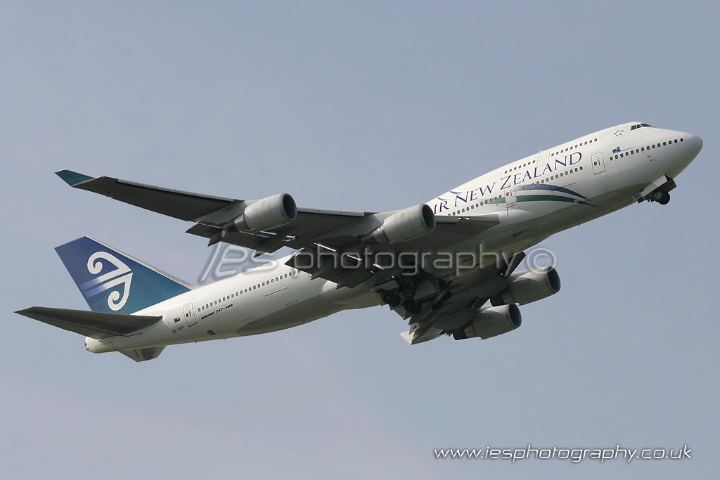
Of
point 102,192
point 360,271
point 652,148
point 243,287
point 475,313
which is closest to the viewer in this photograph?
point 102,192

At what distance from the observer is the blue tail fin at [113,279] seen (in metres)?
41.5

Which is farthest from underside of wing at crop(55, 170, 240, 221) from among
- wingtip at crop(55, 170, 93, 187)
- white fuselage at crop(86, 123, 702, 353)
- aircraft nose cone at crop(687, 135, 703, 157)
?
aircraft nose cone at crop(687, 135, 703, 157)

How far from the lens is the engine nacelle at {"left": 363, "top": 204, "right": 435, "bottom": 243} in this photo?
30.7 m

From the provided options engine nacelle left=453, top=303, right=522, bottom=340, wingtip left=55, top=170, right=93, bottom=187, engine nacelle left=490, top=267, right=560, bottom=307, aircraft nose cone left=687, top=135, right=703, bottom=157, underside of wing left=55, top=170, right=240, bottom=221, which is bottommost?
engine nacelle left=453, top=303, right=522, bottom=340

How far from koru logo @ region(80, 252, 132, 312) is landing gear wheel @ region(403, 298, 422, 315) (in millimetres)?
14032

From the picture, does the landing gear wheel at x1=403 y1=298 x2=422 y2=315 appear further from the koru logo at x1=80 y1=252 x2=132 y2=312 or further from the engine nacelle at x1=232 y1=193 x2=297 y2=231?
the koru logo at x1=80 y1=252 x2=132 y2=312

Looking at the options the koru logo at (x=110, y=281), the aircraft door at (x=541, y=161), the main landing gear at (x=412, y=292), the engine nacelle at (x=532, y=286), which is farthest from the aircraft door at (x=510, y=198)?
the koru logo at (x=110, y=281)

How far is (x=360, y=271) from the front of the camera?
34594mm

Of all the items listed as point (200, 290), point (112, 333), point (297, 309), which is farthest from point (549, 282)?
point (112, 333)

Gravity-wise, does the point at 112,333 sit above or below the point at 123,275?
below

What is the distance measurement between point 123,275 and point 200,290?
553 cm

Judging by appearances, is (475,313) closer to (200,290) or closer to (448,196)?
(448,196)

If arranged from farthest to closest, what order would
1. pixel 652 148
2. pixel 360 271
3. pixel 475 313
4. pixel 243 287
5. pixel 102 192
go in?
pixel 475 313
pixel 243 287
pixel 360 271
pixel 652 148
pixel 102 192

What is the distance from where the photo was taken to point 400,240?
31.1 m
